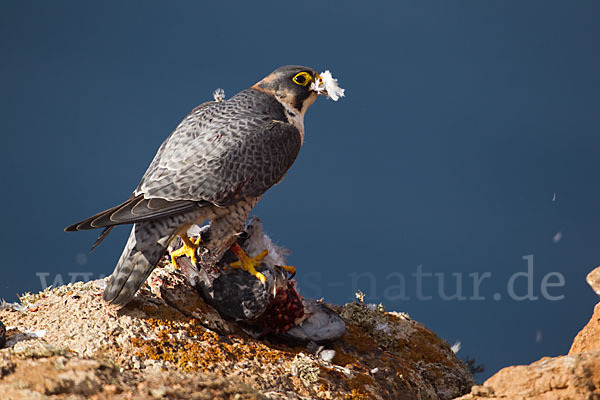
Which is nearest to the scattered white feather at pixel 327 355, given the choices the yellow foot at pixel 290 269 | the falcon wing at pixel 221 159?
the yellow foot at pixel 290 269

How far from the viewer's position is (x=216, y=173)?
5.10 meters

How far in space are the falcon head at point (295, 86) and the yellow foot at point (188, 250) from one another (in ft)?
4.96

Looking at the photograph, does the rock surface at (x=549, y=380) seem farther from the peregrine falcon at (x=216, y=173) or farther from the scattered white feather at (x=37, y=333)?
the scattered white feather at (x=37, y=333)

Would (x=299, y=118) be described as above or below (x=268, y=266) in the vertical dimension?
above

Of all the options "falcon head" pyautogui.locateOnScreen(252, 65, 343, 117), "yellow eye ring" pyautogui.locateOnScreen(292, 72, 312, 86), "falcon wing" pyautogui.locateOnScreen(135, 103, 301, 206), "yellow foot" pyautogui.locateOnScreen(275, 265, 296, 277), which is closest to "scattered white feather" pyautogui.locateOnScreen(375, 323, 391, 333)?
"yellow foot" pyautogui.locateOnScreen(275, 265, 296, 277)

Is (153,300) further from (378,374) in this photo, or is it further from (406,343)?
(406,343)

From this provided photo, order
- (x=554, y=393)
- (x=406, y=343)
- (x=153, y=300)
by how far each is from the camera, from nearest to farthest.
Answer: (x=554, y=393)
(x=153, y=300)
(x=406, y=343)

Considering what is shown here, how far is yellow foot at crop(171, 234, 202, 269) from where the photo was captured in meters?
5.52

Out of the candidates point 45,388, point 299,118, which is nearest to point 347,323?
point 299,118

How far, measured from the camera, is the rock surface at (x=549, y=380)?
3479 mm

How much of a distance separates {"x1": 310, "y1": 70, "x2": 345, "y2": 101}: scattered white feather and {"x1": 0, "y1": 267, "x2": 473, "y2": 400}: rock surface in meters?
2.13

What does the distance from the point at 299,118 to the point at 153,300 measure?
6.95 ft

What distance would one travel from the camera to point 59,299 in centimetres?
535

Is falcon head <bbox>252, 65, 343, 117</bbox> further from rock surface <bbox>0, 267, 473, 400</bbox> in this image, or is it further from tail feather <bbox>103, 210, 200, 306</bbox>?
rock surface <bbox>0, 267, 473, 400</bbox>
